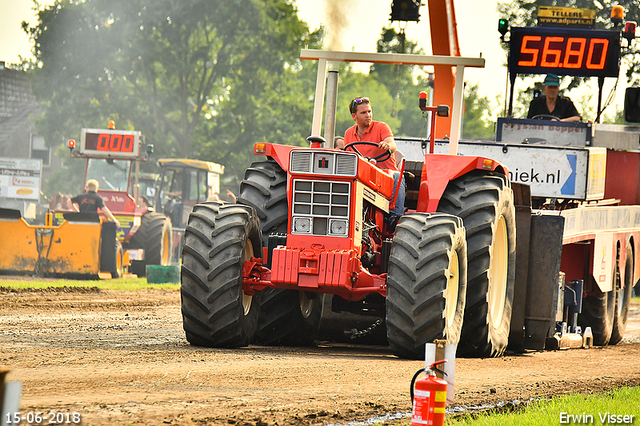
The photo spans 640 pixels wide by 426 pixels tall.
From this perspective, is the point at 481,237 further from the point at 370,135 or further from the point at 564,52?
the point at 564,52

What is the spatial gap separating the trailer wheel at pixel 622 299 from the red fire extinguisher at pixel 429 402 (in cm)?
856

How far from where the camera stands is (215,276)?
24.3ft

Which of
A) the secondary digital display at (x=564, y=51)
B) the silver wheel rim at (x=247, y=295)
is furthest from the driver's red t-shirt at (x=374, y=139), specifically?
the secondary digital display at (x=564, y=51)

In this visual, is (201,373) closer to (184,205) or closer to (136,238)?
(136,238)

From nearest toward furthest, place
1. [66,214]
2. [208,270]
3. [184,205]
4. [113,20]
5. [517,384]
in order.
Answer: [517,384], [208,270], [66,214], [184,205], [113,20]

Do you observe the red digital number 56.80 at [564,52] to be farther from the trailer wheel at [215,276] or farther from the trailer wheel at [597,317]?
the trailer wheel at [215,276]

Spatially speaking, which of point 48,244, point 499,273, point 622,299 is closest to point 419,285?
point 499,273

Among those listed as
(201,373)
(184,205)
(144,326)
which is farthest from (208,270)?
(184,205)

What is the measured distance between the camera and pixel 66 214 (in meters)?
18.3

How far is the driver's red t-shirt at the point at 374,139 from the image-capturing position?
8664mm

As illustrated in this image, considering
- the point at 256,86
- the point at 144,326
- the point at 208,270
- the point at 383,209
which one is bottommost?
the point at 144,326

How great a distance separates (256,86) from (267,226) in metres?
36.3

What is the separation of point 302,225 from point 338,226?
0.30 m

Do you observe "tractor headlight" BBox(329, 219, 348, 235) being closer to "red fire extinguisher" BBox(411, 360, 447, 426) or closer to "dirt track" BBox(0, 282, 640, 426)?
"dirt track" BBox(0, 282, 640, 426)
